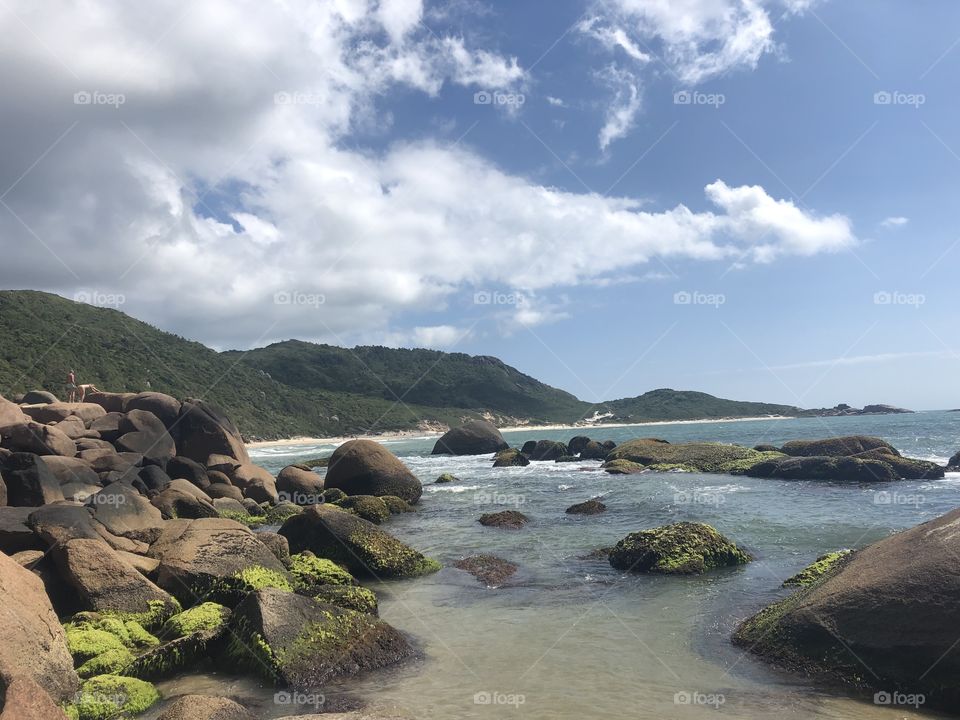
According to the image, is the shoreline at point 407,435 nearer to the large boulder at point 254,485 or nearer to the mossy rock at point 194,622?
the large boulder at point 254,485

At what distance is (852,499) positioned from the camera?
23.2 metres

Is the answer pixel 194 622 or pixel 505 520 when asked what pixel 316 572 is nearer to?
pixel 194 622

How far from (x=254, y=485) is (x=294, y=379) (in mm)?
117104

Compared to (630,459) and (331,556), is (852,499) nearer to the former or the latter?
(630,459)

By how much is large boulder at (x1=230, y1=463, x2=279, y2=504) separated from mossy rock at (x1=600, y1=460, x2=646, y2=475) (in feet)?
64.4

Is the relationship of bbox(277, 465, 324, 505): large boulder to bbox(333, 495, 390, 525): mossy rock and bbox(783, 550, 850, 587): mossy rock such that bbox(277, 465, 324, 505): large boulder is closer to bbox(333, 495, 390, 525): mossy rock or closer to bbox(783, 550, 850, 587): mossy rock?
bbox(333, 495, 390, 525): mossy rock

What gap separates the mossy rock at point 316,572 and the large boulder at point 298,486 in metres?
12.9

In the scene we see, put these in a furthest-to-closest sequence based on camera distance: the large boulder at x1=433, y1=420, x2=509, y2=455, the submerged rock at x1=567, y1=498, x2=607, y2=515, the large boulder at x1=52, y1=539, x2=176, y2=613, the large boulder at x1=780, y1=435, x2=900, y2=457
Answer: the large boulder at x1=433, y1=420, x2=509, y2=455, the large boulder at x1=780, y1=435, x2=900, y2=457, the submerged rock at x1=567, y1=498, x2=607, y2=515, the large boulder at x1=52, y1=539, x2=176, y2=613

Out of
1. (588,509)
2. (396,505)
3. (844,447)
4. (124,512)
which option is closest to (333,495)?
(396,505)

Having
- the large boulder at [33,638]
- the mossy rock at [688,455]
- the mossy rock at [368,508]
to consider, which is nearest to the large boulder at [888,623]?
the large boulder at [33,638]

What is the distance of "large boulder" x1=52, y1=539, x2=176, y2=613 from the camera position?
29.4 feet

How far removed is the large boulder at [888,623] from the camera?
715cm

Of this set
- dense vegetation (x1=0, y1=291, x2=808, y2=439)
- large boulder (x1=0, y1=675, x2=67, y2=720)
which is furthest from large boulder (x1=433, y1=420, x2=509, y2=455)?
large boulder (x1=0, y1=675, x2=67, y2=720)

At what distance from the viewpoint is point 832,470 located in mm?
29406
